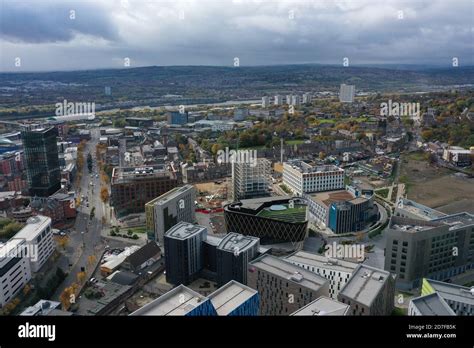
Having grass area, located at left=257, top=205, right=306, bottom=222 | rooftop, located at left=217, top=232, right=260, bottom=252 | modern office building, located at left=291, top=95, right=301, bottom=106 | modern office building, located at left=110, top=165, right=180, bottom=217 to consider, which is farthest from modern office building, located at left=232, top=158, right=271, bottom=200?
modern office building, located at left=291, top=95, right=301, bottom=106

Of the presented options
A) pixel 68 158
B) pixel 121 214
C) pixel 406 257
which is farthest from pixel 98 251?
pixel 68 158

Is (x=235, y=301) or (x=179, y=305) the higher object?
(x=179, y=305)

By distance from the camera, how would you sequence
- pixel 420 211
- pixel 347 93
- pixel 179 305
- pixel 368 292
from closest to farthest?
1. pixel 179 305
2. pixel 368 292
3. pixel 420 211
4. pixel 347 93

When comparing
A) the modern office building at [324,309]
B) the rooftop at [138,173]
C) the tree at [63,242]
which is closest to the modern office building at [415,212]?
the modern office building at [324,309]

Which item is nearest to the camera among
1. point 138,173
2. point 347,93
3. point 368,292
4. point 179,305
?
point 179,305

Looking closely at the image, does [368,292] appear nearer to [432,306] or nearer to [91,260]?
[432,306]

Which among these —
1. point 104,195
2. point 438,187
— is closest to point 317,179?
point 438,187

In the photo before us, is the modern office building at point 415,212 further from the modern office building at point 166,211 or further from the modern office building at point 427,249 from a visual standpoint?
the modern office building at point 166,211

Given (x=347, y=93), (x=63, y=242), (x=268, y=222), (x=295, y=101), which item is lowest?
(x=63, y=242)
